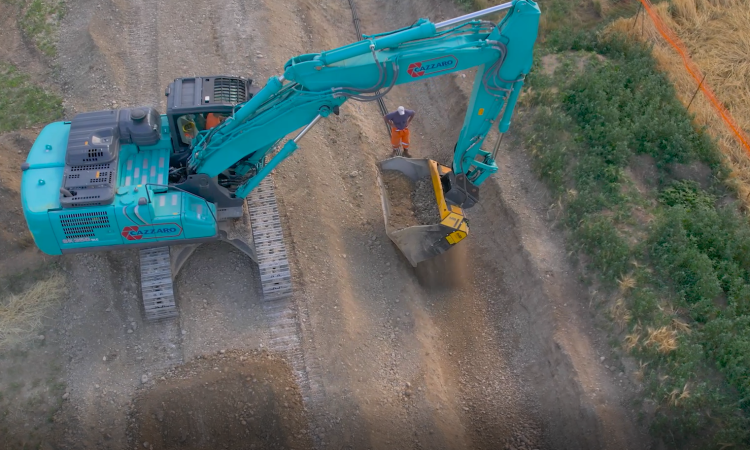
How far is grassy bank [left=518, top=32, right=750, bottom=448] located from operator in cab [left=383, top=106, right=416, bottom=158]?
7.85 feet

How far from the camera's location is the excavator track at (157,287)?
10430 millimetres

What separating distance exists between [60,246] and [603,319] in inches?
334

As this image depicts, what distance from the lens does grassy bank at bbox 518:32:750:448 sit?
30.9 ft

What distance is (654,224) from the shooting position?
1098cm

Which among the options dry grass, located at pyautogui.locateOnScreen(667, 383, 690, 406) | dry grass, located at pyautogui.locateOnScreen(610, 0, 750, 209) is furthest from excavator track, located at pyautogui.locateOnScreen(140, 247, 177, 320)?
dry grass, located at pyautogui.locateOnScreen(610, 0, 750, 209)

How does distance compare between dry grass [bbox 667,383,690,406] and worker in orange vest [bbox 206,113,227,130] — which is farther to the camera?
worker in orange vest [bbox 206,113,227,130]

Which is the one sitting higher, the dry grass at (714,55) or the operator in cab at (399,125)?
the dry grass at (714,55)

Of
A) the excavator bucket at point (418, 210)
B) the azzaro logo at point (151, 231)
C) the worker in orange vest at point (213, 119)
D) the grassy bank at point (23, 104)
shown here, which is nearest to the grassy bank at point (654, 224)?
the excavator bucket at point (418, 210)

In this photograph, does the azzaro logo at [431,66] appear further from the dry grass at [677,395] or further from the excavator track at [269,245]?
the dry grass at [677,395]

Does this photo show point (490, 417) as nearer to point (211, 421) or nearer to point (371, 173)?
point (211, 421)

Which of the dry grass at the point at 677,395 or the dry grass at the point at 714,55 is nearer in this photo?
the dry grass at the point at 677,395

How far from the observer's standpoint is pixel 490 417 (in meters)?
10.2

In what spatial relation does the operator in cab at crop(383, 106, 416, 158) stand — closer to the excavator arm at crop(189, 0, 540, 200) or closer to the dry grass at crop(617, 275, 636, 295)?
the excavator arm at crop(189, 0, 540, 200)

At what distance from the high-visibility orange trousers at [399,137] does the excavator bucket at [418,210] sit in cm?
79
